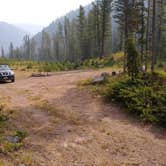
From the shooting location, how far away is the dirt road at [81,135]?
8.23 meters

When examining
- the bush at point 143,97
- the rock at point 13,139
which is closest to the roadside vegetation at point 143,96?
the bush at point 143,97

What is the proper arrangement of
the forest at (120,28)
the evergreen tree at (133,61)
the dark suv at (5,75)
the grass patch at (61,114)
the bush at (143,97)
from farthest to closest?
the forest at (120,28), the dark suv at (5,75), the evergreen tree at (133,61), the bush at (143,97), the grass patch at (61,114)

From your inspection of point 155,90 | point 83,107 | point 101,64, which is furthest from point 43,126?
point 101,64

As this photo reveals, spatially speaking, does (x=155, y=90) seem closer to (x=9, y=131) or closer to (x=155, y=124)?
(x=155, y=124)

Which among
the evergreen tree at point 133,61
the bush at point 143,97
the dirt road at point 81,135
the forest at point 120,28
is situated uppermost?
the forest at point 120,28

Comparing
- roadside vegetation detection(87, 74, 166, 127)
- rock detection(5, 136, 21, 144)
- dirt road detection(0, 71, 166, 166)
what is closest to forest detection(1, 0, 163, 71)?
roadside vegetation detection(87, 74, 166, 127)

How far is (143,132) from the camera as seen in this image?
10.6 metres

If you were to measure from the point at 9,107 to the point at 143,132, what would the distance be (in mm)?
5504

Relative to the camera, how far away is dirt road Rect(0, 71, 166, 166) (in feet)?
27.0

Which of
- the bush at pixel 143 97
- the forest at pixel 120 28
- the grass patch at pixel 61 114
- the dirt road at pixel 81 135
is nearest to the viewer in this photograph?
the dirt road at pixel 81 135

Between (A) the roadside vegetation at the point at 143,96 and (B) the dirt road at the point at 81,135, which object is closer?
(B) the dirt road at the point at 81,135

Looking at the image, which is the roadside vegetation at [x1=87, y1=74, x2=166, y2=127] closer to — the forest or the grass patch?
the grass patch

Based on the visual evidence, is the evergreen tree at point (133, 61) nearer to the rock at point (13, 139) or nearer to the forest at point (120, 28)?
the rock at point (13, 139)

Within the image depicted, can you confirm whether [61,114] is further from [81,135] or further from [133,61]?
[133,61]
